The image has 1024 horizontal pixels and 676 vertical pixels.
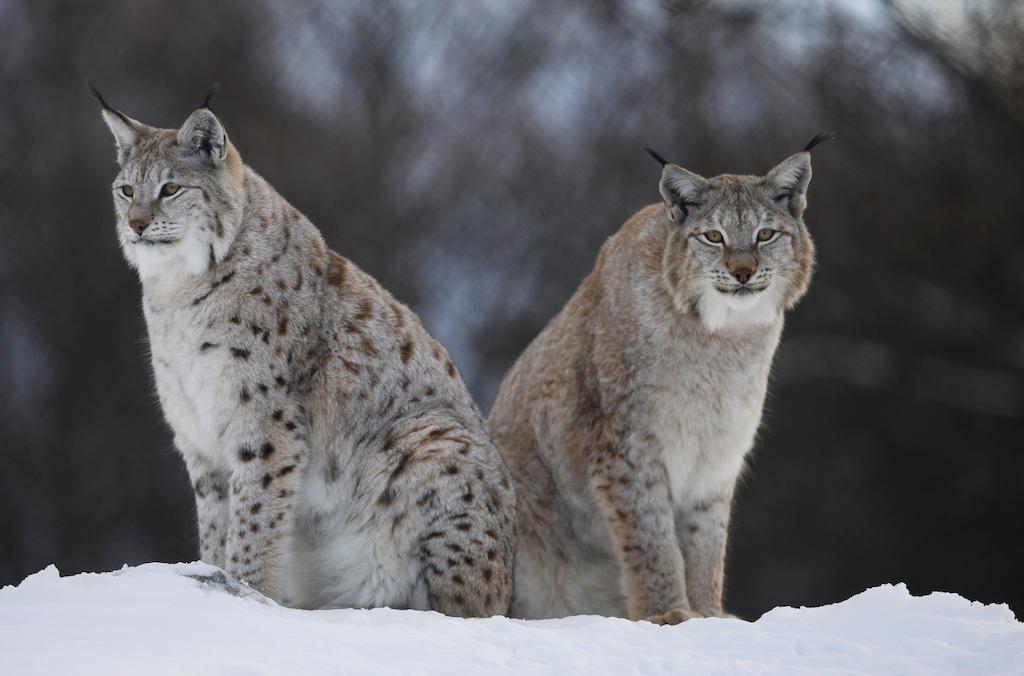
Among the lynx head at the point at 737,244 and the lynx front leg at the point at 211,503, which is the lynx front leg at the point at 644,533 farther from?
the lynx front leg at the point at 211,503

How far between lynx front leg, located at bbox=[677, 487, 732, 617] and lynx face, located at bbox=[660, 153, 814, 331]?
30.6 inches

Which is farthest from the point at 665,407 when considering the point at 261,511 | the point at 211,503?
the point at 211,503

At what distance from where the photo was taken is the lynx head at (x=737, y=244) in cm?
577

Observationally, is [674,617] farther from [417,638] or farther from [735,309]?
[417,638]

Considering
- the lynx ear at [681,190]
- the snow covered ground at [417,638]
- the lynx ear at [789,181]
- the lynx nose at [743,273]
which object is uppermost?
the lynx ear at [789,181]

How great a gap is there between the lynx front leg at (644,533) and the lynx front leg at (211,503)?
155cm

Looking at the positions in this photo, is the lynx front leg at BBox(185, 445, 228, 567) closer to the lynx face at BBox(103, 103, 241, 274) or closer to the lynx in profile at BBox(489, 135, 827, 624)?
the lynx face at BBox(103, 103, 241, 274)

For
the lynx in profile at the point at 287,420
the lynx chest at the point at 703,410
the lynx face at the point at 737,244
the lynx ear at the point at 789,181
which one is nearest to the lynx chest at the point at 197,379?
the lynx in profile at the point at 287,420

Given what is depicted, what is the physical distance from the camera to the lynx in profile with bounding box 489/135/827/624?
582 centimetres

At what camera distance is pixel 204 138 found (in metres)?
5.44

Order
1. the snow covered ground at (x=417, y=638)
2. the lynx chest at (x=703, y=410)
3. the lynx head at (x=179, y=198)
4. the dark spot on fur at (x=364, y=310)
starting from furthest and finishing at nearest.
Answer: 1. the lynx chest at (x=703, y=410)
2. the dark spot on fur at (x=364, y=310)
3. the lynx head at (x=179, y=198)
4. the snow covered ground at (x=417, y=638)

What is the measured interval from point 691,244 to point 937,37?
3.84 m

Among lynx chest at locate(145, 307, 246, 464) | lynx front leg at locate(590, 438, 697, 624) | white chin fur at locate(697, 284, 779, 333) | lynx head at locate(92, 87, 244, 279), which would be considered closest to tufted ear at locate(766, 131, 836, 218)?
white chin fur at locate(697, 284, 779, 333)

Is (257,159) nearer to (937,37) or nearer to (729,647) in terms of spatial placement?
(937,37)
